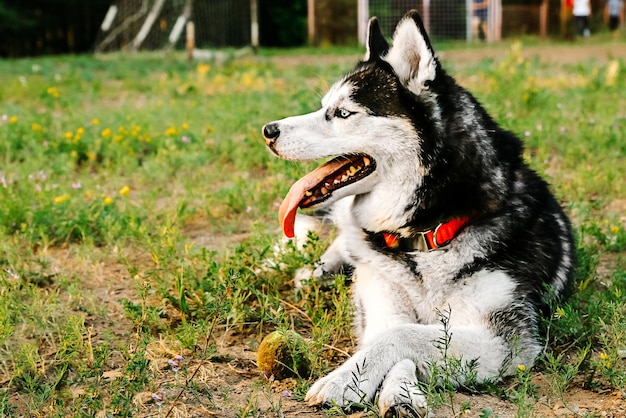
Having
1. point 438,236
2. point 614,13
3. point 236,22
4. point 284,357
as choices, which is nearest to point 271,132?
point 438,236

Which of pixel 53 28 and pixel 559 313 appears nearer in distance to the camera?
pixel 559 313

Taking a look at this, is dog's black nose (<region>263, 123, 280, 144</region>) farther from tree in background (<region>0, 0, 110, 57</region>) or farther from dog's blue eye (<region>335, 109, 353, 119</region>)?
tree in background (<region>0, 0, 110, 57</region>)

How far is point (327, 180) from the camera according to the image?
311cm

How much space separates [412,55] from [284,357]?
1.27 metres

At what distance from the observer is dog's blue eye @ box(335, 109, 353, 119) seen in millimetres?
3078

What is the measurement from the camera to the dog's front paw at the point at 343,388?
98.2 inches

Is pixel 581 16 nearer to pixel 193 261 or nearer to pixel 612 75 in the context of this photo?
pixel 612 75

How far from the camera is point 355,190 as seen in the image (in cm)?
309

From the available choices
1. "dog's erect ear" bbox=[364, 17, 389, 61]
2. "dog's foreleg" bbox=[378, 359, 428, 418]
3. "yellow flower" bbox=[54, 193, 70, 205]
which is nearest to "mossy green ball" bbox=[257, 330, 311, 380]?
"dog's foreleg" bbox=[378, 359, 428, 418]

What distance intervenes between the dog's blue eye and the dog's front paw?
3.40ft

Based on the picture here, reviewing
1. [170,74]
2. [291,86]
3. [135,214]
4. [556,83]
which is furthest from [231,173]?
[170,74]

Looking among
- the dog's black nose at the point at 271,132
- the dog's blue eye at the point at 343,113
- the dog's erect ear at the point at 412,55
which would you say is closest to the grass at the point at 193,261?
the dog's black nose at the point at 271,132

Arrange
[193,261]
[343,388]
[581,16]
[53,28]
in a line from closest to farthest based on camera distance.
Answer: [343,388]
[193,261]
[581,16]
[53,28]

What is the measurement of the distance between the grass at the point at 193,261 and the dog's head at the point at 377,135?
47 centimetres
